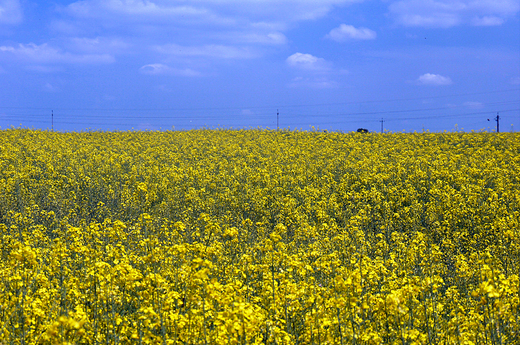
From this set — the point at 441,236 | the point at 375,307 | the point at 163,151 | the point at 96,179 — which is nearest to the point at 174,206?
the point at 96,179

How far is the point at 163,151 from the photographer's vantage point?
76.7ft

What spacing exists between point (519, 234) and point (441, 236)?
1.90 meters

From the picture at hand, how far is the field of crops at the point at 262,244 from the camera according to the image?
4547mm

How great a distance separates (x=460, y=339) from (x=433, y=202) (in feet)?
26.9

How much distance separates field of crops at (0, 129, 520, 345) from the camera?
179 inches

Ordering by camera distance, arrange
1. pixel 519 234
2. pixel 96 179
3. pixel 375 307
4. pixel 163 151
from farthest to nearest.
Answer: pixel 163 151
pixel 96 179
pixel 519 234
pixel 375 307

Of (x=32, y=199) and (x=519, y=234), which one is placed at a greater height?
(x=32, y=199)

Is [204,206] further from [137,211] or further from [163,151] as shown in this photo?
[163,151]

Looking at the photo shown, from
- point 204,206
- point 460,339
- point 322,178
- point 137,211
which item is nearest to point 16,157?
point 137,211

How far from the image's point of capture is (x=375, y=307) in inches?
186

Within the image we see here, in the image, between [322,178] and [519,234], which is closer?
[519,234]

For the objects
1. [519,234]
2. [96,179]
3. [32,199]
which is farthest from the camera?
[96,179]

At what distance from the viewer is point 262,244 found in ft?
23.2

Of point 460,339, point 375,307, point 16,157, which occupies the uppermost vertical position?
point 16,157
